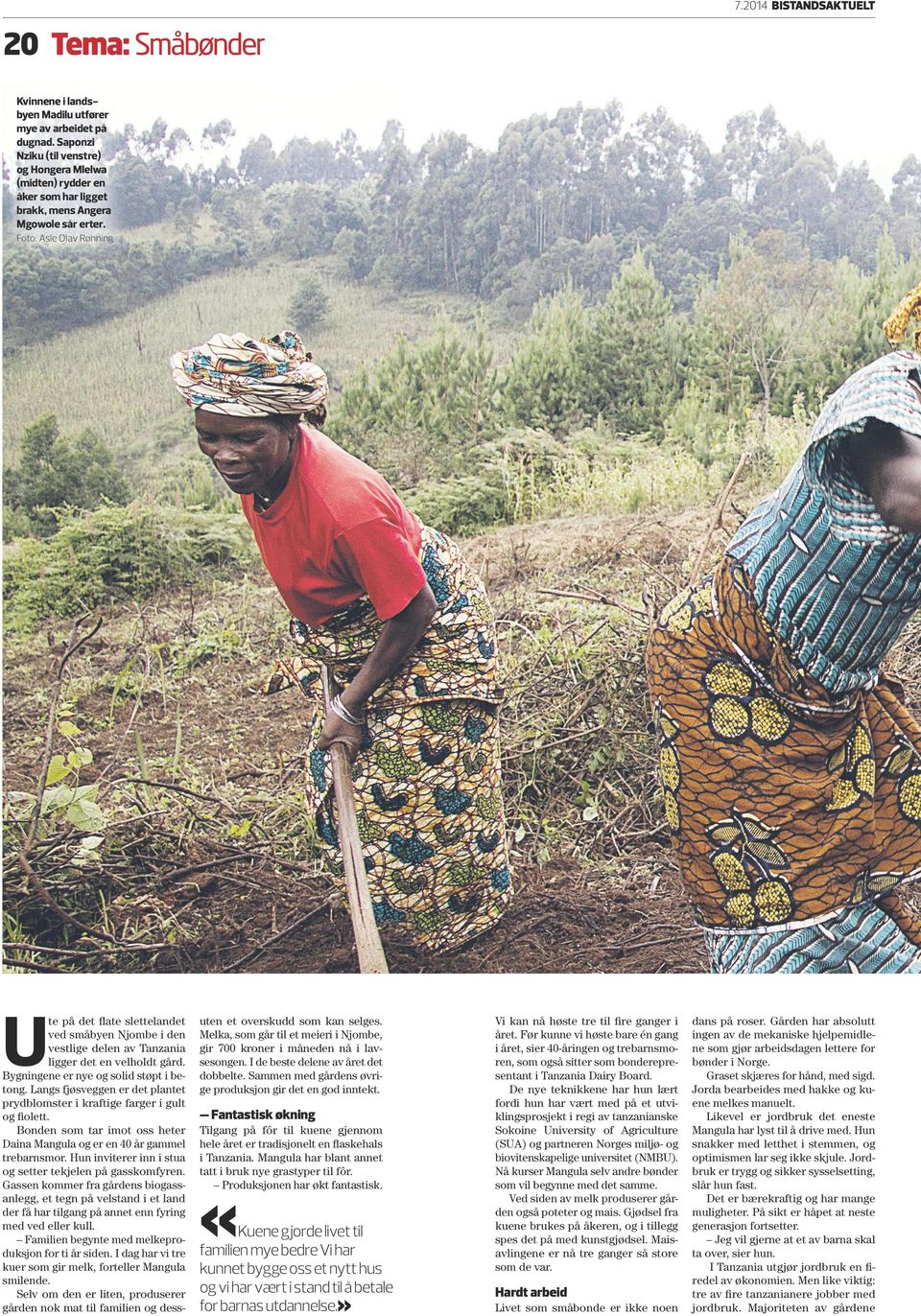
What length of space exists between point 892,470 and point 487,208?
13.6 ft

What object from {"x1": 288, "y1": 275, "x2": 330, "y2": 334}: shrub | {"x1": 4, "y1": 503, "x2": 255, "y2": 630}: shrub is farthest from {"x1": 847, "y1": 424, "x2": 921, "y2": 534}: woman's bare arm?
{"x1": 288, "y1": 275, "x2": 330, "y2": 334}: shrub

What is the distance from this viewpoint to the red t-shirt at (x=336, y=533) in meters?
2.24

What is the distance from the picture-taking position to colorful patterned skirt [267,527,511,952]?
2.53 meters

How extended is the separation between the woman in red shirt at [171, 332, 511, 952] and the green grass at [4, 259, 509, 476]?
275cm

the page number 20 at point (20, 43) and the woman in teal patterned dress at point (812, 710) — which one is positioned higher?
the page number 20 at point (20, 43)

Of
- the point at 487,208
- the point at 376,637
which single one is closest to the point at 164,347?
the point at 487,208

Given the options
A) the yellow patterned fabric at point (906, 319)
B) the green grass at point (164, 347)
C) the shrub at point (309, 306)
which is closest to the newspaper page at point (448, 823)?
the yellow patterned fabric at point (906, 319)

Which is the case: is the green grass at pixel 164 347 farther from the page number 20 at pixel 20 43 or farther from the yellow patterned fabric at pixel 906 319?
the yellow patterned fabric at pixel 906 319

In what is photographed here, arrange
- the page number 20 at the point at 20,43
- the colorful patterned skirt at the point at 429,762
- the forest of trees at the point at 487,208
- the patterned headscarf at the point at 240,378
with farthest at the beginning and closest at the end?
the forest of trees at the point at 487,208 → the page number 20 at the point at 20,43 → the colorful patterned skirt at the point at 429,762 → the patterned headscarf at the point at 240,378

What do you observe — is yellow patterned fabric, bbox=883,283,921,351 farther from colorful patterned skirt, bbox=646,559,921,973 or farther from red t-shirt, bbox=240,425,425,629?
red t-shirt, bbox=240,425,425,629

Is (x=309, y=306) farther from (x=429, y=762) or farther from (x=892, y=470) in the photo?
(x=892, y=470)
